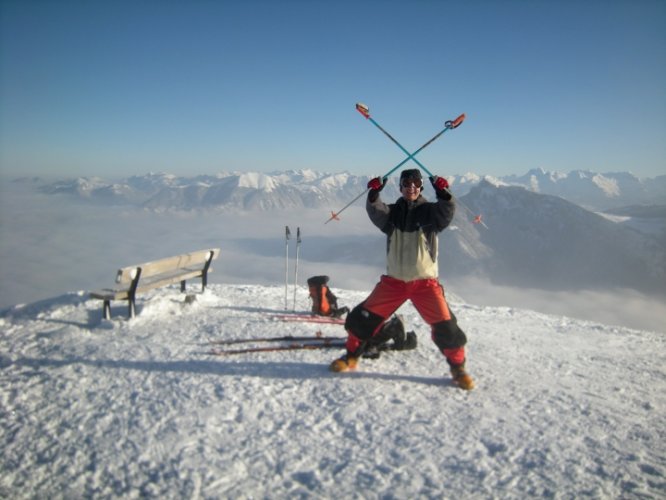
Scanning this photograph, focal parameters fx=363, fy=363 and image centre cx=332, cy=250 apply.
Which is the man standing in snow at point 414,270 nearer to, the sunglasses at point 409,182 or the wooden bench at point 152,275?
the sunglasses at point 409,182

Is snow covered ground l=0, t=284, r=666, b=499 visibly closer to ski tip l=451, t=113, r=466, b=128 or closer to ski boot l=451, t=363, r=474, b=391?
ski boot l=451, t=363, r=474, b=391

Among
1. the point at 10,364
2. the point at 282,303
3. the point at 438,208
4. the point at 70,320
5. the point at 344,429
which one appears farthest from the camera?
the point at 282,303

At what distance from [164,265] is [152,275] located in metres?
0.40

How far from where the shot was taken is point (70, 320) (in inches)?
297

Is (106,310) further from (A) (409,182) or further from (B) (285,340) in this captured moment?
(A) (409,182)

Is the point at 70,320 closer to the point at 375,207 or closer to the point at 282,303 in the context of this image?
the point at 282,303

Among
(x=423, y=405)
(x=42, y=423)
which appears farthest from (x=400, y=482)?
(x=42, y=423)

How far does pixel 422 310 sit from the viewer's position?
491 centimetres

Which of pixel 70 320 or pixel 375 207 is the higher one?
pixel 375 207

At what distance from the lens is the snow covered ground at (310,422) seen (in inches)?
127

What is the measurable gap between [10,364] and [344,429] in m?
5.28

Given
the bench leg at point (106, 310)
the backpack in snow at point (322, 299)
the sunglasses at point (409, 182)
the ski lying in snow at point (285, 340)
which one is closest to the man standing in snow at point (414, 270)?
the sunglasses at point (409, 182)

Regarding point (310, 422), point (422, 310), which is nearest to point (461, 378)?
point (422, 310)

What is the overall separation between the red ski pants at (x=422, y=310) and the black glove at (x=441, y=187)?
1.14 metres
